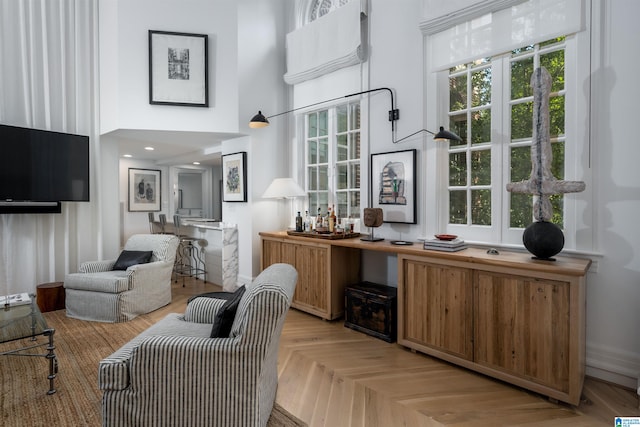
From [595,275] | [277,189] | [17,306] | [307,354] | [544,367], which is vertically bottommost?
[307,354]

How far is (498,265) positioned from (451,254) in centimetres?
36

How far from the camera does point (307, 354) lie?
297cm

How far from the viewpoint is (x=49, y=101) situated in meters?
4.33

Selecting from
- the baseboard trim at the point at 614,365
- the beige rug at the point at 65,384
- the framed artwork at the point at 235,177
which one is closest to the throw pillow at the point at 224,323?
the beige rug at the point at 65,384

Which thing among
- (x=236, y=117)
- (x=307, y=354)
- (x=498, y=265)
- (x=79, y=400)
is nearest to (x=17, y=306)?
(x=79, y=400)

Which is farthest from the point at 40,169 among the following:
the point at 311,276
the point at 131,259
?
the point at 311,276

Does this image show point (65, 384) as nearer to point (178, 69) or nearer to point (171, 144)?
point (178, 69)

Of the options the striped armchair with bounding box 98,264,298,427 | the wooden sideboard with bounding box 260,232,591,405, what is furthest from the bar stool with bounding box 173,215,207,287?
the striped armchair with bounding box 98,264,298,427

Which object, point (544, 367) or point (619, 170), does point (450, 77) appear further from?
point (544, 367)

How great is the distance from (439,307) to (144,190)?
23.0 feet

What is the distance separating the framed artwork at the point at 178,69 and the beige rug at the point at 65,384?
2.84 metres

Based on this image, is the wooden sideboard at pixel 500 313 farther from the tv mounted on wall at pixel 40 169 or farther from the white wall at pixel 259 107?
the tv mounted on wall at pixel 40 169

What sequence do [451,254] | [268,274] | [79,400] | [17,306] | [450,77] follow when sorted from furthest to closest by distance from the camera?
[450,77], [17,306], [451,254], [79,400], [268,274]

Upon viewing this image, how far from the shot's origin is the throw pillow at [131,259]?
425cm
